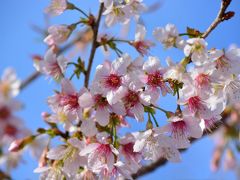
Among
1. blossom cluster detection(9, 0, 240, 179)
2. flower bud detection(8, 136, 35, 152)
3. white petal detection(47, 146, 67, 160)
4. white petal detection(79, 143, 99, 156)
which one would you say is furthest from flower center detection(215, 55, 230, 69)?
flower bud detection(8, 136, 35, 152)

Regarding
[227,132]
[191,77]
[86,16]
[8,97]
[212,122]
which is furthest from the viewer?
[8,97]

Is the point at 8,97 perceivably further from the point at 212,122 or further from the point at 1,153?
the point at 212,122

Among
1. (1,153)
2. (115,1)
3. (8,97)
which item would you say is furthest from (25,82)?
(115,1)

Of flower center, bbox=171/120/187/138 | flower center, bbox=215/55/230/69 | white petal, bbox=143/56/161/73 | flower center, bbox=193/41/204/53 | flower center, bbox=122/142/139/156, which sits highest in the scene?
flower center, bbox=193/41/204/53

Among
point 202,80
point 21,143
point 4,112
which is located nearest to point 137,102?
point 202,80

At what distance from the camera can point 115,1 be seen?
68.1 inches

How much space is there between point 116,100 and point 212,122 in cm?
42

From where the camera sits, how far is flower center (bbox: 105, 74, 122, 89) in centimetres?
147

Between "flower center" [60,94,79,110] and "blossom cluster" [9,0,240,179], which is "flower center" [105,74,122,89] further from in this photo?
"flower center" [60,94,79,110]

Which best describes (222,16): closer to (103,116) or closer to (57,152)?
(103,116)

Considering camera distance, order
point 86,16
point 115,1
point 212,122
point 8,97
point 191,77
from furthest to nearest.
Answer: point 8,97
point 86,16
point 115,1
point 212,122
point 191,77

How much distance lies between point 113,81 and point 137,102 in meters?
0.12

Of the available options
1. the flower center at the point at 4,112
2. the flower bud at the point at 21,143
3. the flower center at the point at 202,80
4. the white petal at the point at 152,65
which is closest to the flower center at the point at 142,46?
the white petal at the point at 152,65

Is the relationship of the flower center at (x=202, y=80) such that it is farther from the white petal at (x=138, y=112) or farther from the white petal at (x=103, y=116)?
the white petal at (x=103, y=116)
